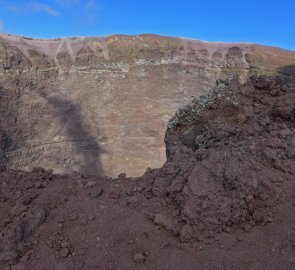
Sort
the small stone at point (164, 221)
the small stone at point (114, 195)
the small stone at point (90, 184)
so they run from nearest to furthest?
the small stone at point (164, 221) < the small stone at point (114, 195) < the small stone at point (90, 184)

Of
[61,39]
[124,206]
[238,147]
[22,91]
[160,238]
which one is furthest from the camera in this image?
[61,39]

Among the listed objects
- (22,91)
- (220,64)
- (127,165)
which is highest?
(220,64)

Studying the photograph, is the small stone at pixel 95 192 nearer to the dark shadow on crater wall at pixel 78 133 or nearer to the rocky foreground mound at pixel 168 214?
the rocky foreground mound at pixel 168 214

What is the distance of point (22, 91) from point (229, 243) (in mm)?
17063

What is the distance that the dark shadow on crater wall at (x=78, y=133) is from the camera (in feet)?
55.6

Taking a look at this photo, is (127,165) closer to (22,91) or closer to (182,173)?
(22,91)

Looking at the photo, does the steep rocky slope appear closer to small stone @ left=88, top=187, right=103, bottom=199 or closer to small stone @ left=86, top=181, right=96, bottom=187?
small stone @ left=86, top=181, right=96, bottom=187

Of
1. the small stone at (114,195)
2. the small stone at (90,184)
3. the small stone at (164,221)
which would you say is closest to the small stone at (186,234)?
the small stone at (164,221)

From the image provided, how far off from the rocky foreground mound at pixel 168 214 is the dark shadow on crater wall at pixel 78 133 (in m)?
13.5

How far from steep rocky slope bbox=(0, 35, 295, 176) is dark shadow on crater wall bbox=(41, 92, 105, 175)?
49mm

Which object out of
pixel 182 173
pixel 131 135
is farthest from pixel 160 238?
pixel 131 135

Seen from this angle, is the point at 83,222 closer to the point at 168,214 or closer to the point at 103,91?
the point at 168,214

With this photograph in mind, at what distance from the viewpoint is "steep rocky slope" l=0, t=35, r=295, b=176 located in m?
17.0

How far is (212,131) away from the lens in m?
4.55
